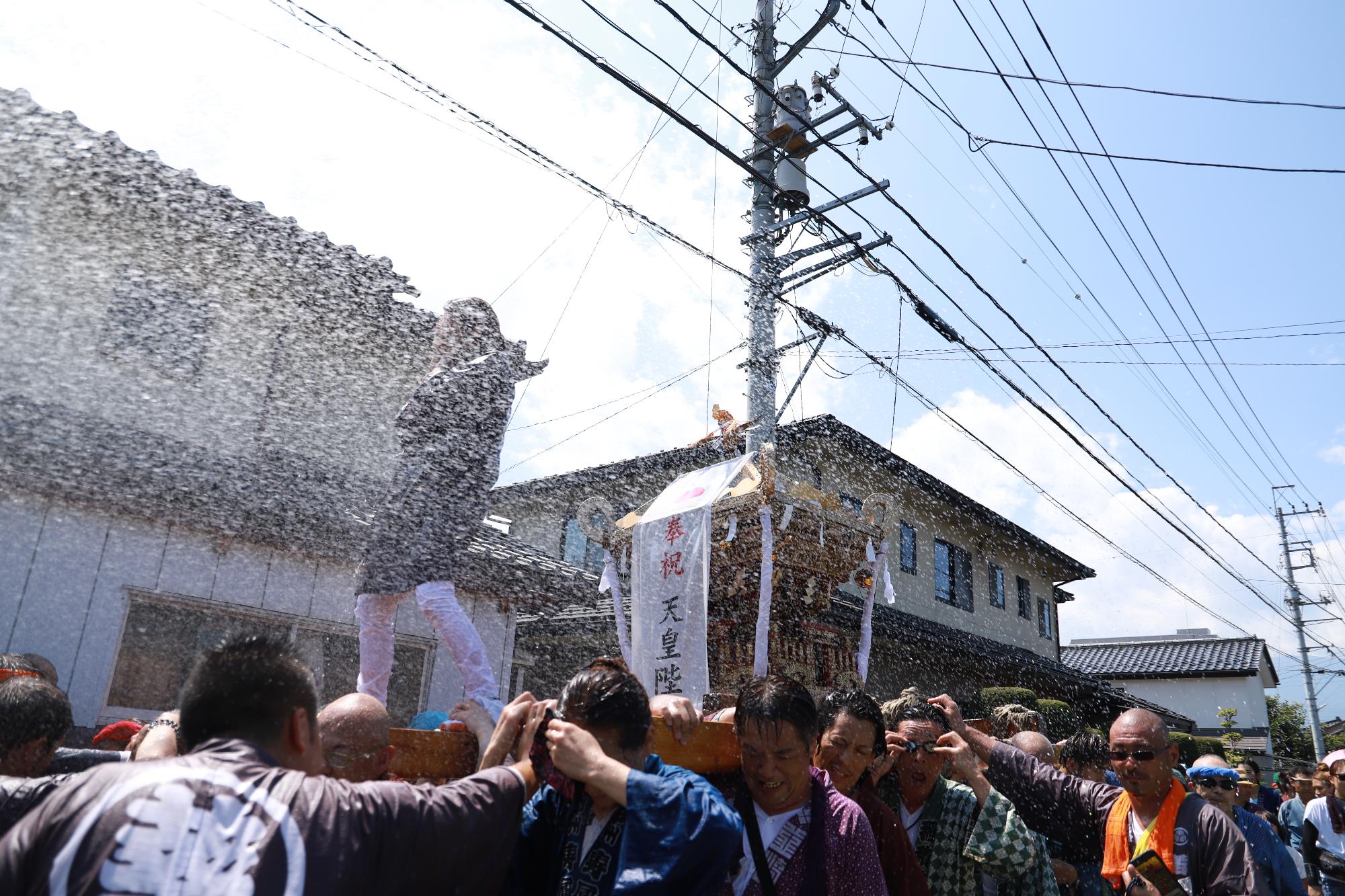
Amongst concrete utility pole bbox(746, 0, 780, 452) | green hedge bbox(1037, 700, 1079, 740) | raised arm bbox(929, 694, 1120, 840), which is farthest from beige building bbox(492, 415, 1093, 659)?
raised arm bbox(929, 694, 1120, 840)

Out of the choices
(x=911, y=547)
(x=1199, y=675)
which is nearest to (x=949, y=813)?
(x=911, y=547)

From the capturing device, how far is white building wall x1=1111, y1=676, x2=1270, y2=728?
2906cm

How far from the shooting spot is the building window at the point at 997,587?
2030cm

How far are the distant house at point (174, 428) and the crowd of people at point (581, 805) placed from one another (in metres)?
2.55

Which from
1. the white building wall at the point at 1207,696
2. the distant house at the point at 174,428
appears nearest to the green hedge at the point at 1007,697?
the distant house at the point at 174,428

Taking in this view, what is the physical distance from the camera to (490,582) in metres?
8.59

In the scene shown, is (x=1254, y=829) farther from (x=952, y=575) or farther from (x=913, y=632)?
(x=952, y=575)

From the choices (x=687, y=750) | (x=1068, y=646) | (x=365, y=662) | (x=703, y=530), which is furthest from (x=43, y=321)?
(x=1068, y=646)

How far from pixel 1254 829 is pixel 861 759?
338 centimetres

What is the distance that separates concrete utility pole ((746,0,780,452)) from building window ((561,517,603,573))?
8.15 meters

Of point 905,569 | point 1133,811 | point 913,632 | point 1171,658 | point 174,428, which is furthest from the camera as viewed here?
point 1171,658

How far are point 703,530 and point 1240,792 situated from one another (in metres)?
4.66

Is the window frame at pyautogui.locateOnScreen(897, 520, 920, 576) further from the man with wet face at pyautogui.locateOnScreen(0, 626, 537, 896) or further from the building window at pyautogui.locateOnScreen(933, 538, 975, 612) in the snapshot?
the man with wet face at pyautogui.locateOnScreen(0, 626, 537, 896)

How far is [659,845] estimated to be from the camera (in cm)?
182
